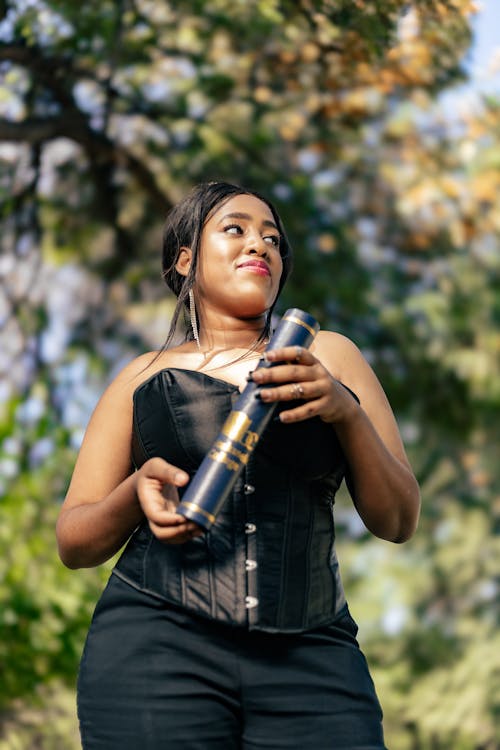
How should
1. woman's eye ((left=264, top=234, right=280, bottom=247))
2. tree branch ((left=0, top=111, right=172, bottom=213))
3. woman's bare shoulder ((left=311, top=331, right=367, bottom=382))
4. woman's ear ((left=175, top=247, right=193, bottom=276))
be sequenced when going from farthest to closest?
1. tree branch ((left=0, top=111, right=172, bottom=213))
2. woman's ear ((left=175, top=247, right=193, bottom=276))
3. woman's eye ((left=264, top=234, right=280, bottom=247))
4. woman's bare shoulder ((left=311, top=331, right=367, bottom=382))

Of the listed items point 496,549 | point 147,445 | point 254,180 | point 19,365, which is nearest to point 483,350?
point 496,549

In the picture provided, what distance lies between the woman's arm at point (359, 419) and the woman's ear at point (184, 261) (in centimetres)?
34

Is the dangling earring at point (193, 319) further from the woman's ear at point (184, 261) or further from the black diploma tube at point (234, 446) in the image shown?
the black diploma tube at point (234, 446)

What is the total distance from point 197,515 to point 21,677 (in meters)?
3.93

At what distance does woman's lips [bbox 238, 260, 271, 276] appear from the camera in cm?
195

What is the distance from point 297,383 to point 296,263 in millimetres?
5077

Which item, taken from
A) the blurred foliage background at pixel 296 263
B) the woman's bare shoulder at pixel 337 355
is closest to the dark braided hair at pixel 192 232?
the woman's bare shoulder at pixel 337 355

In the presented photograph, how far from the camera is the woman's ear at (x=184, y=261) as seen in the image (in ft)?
6.98

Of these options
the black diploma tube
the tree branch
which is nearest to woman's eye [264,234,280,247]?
the black diploma tube

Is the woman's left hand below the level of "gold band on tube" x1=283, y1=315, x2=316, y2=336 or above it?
below

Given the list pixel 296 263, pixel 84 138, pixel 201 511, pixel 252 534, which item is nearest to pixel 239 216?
pixel 252 534

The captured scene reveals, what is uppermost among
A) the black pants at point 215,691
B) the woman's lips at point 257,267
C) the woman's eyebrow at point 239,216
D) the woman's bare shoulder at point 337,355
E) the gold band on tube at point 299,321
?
the gold band on tube at point 299,321

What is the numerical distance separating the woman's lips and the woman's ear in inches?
7.8

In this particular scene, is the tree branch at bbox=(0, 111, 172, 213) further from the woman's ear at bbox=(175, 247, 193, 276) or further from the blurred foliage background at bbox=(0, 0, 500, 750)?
the woman's ear at bbox=(175, 247, 193, 276)
